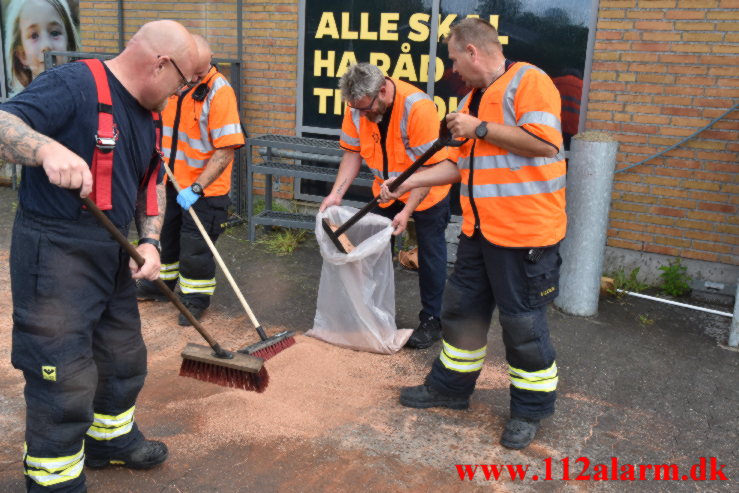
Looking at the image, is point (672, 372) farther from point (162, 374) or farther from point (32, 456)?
point (32, 456)

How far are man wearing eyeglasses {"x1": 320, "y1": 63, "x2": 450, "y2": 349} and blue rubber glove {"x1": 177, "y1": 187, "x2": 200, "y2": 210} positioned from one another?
840 millimetres

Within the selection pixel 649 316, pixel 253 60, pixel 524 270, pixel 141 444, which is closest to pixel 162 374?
pixel 141 444

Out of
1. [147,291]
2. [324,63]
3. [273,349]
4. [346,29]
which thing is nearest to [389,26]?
[346,29]

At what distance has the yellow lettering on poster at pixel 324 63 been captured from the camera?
710 centimetres

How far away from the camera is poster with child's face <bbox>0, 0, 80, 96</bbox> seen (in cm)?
870

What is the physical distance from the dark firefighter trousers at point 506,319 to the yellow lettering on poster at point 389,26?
369 centimetres

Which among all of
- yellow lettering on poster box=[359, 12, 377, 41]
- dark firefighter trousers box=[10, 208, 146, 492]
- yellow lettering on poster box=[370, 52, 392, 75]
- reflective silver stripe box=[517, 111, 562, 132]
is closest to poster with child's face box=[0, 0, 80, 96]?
yellow lettering on poster box=[359, 12, 377, 41]

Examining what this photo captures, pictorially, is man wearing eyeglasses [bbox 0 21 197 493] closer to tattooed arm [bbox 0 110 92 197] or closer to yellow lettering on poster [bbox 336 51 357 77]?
Result: tattooed arm [bbox 0 110 92 197]

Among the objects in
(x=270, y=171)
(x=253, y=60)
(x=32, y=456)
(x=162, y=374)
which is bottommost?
(x=162, y=374)

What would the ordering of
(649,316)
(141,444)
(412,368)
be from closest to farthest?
(141,444), (412,368), (649,316)

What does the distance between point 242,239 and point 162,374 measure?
10.3ft

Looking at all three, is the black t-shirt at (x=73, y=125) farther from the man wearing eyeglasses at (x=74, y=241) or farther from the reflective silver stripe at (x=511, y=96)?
the reflective silver stripe at (x=511, y=96)

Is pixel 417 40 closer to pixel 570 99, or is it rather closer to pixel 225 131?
pixel 570 99

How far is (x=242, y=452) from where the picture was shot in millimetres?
3326
